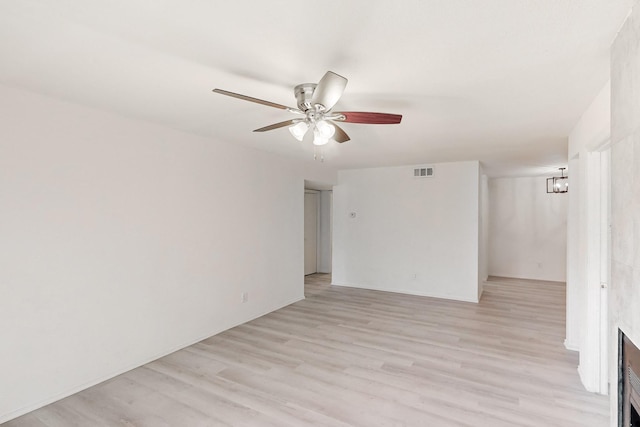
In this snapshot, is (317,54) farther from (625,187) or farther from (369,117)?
(625,187)

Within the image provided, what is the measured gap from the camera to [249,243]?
4281 millimetres

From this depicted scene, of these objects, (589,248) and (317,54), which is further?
(589,248)

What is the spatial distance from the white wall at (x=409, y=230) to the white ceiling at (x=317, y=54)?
2.46 m

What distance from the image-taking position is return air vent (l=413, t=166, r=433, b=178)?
554cm

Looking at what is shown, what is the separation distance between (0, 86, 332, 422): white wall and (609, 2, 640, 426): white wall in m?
3.47

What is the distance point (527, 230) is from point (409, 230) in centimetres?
331

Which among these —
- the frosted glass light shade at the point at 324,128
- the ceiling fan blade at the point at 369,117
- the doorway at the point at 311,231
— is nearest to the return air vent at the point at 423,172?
the doorway at the point at 311,231

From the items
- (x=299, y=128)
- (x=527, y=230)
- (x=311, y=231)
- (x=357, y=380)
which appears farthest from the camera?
(x=311, y=231)

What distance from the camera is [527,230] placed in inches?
279

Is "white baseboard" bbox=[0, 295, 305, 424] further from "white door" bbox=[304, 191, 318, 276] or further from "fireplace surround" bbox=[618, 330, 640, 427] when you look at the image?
"white door" bbox=[304, 191, 318, 276]

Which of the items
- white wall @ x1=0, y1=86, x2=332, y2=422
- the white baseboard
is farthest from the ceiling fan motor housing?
the white baseboard

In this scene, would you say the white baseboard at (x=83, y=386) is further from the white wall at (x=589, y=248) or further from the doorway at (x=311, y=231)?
the doorway at (x=311, y=231)

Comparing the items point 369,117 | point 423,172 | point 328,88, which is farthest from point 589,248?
point 423,172

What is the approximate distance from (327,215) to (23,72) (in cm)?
613
